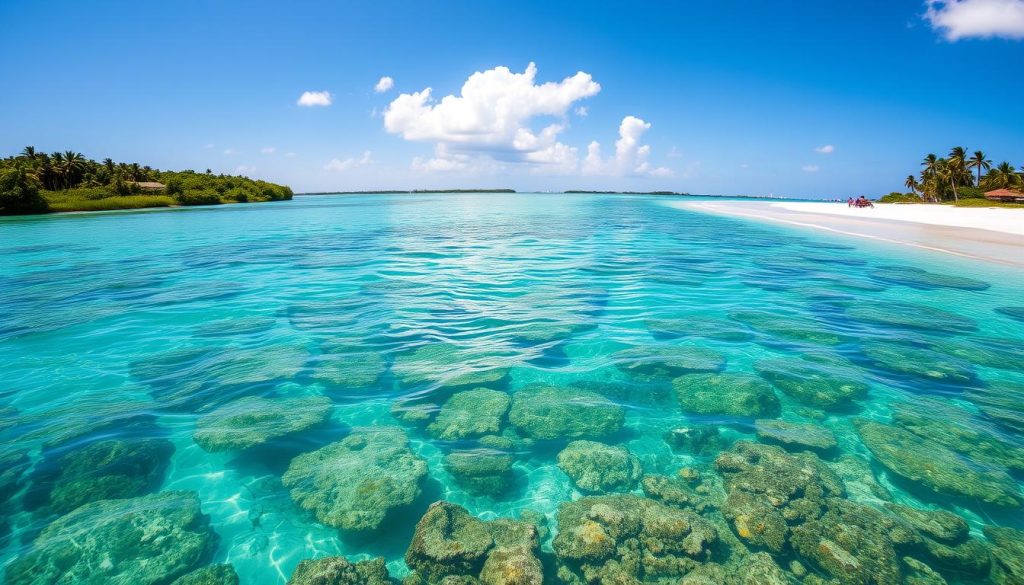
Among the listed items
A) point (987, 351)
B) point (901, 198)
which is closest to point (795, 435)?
point (987, 351)

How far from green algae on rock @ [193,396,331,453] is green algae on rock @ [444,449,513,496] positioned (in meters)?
2.48

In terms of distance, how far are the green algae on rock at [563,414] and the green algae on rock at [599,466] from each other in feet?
1.36

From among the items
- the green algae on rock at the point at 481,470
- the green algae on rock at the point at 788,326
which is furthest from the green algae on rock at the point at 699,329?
the green algae on rock at the point at 481,470

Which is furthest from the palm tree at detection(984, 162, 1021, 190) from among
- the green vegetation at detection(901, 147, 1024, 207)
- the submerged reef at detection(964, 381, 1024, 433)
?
the submerged reef at detection(964, 381, 1024, 433)

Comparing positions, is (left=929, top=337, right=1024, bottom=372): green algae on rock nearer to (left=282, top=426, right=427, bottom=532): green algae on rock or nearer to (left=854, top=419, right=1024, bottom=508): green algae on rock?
(left=854, top=419, right=1024, bottom=508): green algae on rock

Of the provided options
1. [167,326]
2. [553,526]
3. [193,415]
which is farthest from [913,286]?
[167,326]

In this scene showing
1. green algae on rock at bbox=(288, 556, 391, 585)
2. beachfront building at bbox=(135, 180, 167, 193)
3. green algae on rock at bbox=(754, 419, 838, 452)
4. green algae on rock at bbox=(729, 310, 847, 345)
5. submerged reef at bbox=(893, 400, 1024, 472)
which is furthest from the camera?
beachfront building at bbox=(135, 180, 167, 193)

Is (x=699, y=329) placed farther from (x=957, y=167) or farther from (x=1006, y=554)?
(x=957, y=167)

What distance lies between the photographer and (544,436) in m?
6.34

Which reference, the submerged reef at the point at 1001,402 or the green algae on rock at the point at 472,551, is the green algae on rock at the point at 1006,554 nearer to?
the submerged reef at the point at 1001,402

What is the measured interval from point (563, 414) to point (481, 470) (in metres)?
1.85

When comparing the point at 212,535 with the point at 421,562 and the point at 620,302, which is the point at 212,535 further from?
the point at 620,302

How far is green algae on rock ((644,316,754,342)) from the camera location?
10.1m

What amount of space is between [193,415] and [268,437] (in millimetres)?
1697
